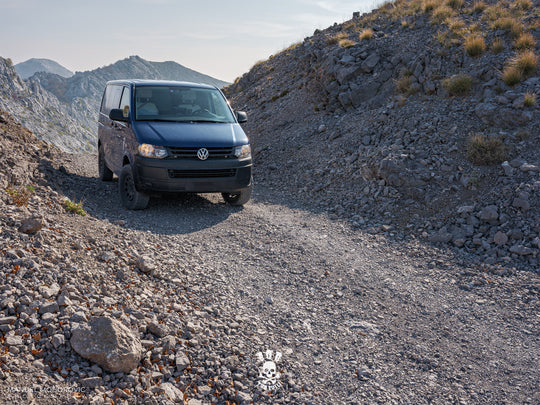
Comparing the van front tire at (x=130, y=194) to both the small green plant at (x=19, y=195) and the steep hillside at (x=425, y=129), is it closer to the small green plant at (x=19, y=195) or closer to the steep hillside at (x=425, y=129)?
the small green plant at (x=19, y=195)

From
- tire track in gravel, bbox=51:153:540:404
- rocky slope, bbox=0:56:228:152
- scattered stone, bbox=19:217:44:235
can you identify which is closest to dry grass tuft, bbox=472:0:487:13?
tire track in gravel, bbox=51:153:540:404

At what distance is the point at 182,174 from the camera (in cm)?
761

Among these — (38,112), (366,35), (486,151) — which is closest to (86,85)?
(38,112)

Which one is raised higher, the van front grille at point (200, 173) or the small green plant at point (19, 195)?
the van front grille at point (200, 173)

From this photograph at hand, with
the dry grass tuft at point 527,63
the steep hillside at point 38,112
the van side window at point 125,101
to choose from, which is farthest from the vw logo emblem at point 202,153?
the steep hillside at point 38,112

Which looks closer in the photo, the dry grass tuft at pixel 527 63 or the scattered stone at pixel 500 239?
the scattered stone at pixel 500 239

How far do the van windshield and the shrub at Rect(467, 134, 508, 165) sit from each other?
5180 mm

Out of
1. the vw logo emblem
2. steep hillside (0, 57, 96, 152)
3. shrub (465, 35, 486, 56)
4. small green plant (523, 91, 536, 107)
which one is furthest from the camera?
steep hillside (0, 57, 96, 152)

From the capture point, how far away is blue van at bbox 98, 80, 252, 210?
24.7ft

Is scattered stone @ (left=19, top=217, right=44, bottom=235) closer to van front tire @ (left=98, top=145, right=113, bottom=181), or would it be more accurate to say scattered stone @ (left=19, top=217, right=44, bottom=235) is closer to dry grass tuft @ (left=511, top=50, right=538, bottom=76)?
van front tire @ (left=98, top=145, right=113, bottom=181)

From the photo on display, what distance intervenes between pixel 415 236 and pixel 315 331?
13.2 ft

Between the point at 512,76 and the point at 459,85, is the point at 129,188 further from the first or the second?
the point at 512,76

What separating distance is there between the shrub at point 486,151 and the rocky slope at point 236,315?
10.1 feet

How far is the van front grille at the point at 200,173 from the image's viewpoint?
24.8ft
